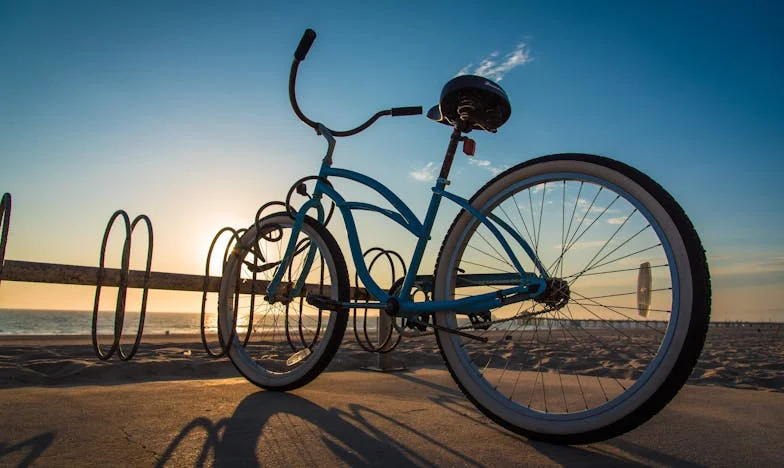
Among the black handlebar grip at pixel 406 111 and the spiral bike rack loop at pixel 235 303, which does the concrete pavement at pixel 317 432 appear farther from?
the black handlebar grip at pixel 406 111

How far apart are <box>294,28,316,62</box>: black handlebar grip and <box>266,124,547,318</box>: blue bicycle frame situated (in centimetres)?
53

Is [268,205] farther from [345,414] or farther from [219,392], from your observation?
[345,414]

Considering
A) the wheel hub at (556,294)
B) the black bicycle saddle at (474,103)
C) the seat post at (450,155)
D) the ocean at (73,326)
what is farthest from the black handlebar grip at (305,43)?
the ocean at (73,326)

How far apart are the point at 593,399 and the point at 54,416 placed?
303 cm

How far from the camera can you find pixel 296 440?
1.86 metres

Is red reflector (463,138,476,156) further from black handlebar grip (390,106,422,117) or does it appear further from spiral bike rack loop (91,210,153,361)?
spiral bike rack loop (91,210,153,361)

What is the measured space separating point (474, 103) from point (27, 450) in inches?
98.6

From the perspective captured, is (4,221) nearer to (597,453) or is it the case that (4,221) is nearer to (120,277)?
(120,277)

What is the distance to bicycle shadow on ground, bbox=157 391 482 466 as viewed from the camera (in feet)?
5.40

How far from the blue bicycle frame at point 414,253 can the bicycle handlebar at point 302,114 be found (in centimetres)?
13

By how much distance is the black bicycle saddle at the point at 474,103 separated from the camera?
8.43 ft

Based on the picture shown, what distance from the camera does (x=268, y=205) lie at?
3.66m

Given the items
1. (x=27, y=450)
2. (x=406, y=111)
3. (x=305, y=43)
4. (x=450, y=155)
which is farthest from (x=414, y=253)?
(x=27, y=450)

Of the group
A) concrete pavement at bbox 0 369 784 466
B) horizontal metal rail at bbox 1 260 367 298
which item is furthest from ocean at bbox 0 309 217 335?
concrete pavement at bbox 0 369 784 466
